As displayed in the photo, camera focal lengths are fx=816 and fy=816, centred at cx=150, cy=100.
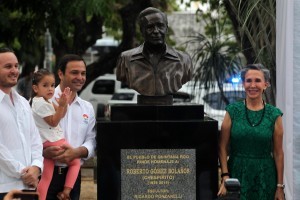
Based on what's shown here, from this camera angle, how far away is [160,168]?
7.38 m

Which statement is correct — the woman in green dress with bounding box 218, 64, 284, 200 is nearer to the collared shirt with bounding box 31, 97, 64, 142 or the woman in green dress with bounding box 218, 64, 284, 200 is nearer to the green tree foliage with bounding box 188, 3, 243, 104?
the collared shirt with bounding box 31, 97, 64, 142

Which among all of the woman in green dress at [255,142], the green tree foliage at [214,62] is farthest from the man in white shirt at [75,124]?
the green tree foliage at [214,62]

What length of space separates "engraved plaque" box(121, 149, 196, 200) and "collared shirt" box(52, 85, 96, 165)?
13.9 inches

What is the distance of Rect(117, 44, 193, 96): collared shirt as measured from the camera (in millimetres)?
7734

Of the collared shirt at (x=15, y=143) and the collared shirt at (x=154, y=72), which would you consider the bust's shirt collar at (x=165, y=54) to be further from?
the collared shirt at (x=15, y=143)

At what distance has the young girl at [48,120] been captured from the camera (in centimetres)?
708

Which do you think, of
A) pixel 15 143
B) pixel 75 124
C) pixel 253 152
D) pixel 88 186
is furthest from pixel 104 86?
pixel 15 143

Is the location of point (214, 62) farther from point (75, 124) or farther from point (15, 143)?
point (15, 143)

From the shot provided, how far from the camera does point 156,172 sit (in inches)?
291

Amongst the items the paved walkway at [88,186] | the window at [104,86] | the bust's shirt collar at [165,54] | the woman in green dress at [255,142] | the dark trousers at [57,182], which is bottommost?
the paved walkway at [88,186]

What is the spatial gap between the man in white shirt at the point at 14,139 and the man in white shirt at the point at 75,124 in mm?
782

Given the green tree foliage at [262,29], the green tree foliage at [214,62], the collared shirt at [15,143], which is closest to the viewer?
the collared shirt at [15,143]

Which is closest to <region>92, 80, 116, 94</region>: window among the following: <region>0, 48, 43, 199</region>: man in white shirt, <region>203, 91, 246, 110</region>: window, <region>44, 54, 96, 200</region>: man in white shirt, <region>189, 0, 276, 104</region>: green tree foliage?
<region>203, 91, 246, 110</region>: window

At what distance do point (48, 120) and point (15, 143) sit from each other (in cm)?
82
